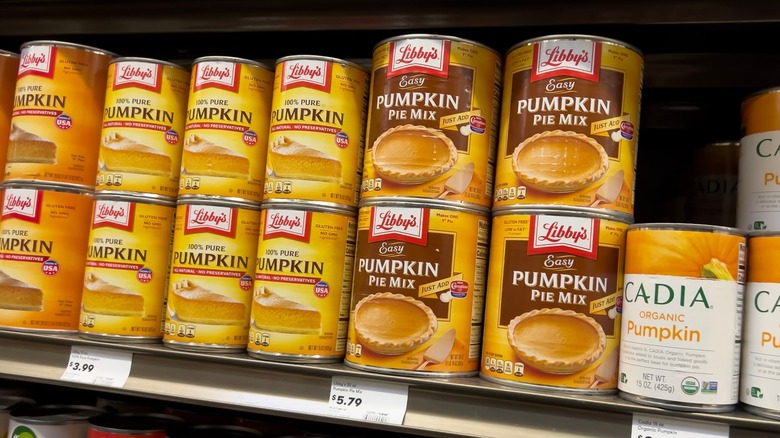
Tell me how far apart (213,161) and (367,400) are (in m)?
0.53

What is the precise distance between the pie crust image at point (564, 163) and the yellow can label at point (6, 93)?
1130 millimetres

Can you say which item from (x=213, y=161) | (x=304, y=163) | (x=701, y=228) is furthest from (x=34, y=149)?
(x=701, y=228)

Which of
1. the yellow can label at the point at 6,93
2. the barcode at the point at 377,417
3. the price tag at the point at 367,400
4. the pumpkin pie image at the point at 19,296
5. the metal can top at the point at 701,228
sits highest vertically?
the yellow can label at the point at 6,93

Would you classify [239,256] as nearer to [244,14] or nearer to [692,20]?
[244,14]

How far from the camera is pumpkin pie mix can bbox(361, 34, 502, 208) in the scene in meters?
1.13

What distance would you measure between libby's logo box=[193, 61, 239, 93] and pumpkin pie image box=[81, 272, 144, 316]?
412mm

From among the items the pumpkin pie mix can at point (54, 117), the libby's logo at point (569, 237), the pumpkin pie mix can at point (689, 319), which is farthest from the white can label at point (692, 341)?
the pumpkin pie mix can at point (54, 117)

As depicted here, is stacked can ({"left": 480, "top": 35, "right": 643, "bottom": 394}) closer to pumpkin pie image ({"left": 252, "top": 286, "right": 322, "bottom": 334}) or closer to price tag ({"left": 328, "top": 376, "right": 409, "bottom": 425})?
price tag ({"left": 328, "top": 376, "right": 409, "bottom": 425})

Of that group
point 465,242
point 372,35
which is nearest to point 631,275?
point 465,242

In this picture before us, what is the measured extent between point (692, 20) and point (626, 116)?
21 centimetres

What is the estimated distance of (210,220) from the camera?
1.24 metres

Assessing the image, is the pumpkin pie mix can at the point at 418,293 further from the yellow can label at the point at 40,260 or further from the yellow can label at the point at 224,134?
the yellow can label at the point at 40,260

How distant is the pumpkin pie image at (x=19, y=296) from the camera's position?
132 centimetres

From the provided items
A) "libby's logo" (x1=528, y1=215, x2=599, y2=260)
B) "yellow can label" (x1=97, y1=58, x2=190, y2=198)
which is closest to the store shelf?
"libby's logo" (x1=528, y1=215, x2=599, y2=260)
